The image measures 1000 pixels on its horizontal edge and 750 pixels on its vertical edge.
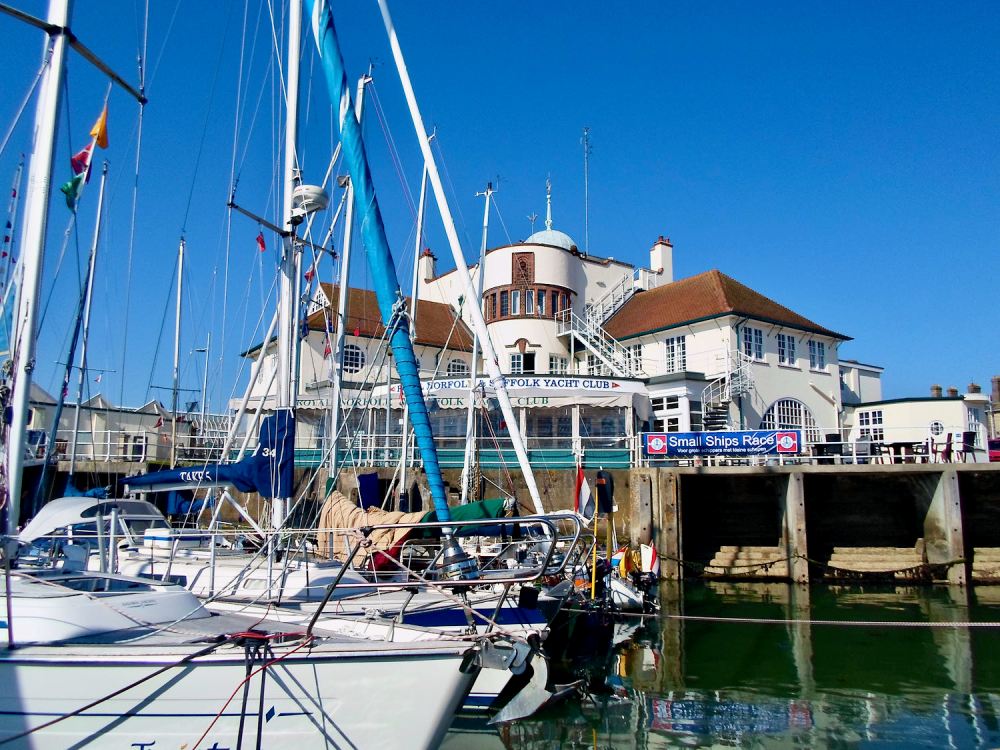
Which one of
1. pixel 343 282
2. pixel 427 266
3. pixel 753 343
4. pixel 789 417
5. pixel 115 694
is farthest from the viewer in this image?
pixel 427 266

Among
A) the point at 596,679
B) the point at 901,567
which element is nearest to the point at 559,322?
the point at 901,567

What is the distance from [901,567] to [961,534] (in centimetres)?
205

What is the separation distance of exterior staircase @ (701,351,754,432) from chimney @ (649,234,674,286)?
14.7 metres

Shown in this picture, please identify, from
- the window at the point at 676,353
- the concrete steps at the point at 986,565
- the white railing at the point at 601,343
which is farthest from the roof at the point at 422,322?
the concrete steps at the point at 986,565

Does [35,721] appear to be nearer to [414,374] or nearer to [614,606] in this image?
[414,374]

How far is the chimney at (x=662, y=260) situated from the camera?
4841 cm

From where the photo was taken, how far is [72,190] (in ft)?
41.9

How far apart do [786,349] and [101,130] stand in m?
32.0

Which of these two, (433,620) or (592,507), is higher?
(592,507)

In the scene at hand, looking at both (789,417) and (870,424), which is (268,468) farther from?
(870,424)

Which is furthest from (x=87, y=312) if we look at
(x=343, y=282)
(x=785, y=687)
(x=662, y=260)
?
(x=662, y=260)

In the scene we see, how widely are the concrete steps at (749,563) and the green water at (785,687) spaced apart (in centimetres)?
381

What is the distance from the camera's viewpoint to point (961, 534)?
923 inches

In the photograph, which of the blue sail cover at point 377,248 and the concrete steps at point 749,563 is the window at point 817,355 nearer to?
the concrete steps at point 749,563
